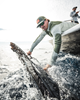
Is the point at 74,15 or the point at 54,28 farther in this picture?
the point at 74,15

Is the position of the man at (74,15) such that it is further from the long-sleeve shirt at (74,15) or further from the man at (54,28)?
the man at (54,28)

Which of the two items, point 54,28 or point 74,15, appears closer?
point 54,28

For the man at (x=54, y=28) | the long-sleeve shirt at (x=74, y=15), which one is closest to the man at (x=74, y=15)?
the long-sleeve shirt at (x=74, y=15)

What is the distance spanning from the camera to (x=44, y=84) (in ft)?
4.09

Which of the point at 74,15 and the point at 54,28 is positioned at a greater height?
the point at 74,15

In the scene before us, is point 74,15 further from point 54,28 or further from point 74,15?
point 54,28

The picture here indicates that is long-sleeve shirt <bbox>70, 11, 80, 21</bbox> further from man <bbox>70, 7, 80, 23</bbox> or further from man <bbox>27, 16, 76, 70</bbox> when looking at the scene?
man <bbox>27, 16, 76, 70</bbox>

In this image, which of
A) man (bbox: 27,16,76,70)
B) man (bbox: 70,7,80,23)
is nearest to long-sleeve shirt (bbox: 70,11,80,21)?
man (bbox: 70,7,80,23)

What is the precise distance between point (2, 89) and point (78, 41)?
10.2ft

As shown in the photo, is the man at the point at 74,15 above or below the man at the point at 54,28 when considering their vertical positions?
above

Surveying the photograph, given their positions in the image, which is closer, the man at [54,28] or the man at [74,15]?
the man at [54,28]

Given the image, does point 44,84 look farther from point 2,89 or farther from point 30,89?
point 2,89

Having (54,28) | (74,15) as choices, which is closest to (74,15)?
(74,15)

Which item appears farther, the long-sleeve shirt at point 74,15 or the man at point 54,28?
the long-sleeve shirt at point 74,15
